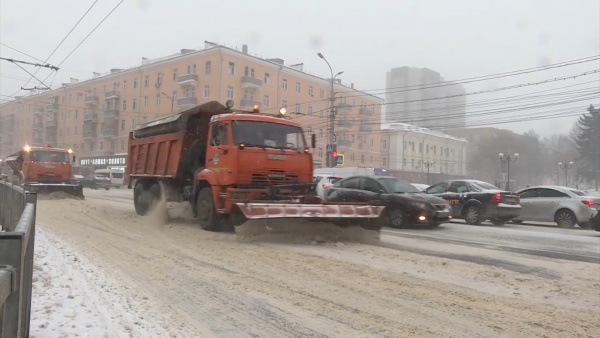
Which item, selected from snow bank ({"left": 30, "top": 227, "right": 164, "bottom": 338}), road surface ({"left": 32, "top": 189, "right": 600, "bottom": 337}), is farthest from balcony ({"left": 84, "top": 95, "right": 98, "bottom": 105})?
snow bank ({"left": 30, "top": 227, "right": 164, "bottom": 338})

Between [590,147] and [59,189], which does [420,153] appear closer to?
[590,147]

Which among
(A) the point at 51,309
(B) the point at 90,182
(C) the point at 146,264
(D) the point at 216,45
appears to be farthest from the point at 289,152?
(D) the point at 216,45

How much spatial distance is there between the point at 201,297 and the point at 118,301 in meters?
0.88

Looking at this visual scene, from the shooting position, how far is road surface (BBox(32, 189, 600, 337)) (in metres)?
4.61

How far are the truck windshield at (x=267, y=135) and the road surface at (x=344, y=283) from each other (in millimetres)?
2161

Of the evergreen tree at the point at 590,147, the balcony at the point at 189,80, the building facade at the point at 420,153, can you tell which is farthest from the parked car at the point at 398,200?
the evergreen tree at the point at 590,147

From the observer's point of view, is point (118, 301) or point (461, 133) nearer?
point (118, 301)

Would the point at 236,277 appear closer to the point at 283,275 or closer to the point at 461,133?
the point at 283,275

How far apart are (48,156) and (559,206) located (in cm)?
2204

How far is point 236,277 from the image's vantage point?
253 inches

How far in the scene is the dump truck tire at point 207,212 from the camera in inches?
423

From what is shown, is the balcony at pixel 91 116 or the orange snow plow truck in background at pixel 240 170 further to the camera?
the balcony at pixel 91 116

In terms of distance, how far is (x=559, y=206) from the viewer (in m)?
15.9

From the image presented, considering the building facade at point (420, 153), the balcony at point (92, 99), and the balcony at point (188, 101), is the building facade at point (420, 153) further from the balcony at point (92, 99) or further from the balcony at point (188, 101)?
the balcony at point (92, 99)
